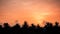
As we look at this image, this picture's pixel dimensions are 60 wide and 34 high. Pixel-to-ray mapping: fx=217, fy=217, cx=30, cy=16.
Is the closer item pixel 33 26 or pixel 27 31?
pixel 27 31

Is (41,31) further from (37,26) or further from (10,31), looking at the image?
(10,31)

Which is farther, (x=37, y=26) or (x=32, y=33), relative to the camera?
(x=37, y=26)

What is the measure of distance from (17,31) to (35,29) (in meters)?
2.89

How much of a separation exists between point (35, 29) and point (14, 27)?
3126 millimetres

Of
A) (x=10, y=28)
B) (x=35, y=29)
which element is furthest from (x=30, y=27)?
(x=10, y=28)

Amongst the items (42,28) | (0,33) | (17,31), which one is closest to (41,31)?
(42,28)

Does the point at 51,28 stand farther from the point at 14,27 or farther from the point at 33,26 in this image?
the point at 14,27

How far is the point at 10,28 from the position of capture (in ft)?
104

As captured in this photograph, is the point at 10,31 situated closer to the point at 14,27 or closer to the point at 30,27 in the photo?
the point at 14,27

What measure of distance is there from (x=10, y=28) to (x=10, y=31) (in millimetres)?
742

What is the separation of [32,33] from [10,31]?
3156mm

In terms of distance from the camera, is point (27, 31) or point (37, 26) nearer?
point (27, 31)

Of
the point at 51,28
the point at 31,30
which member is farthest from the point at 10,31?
the point at 51,28

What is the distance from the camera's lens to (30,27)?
32.8 metres
